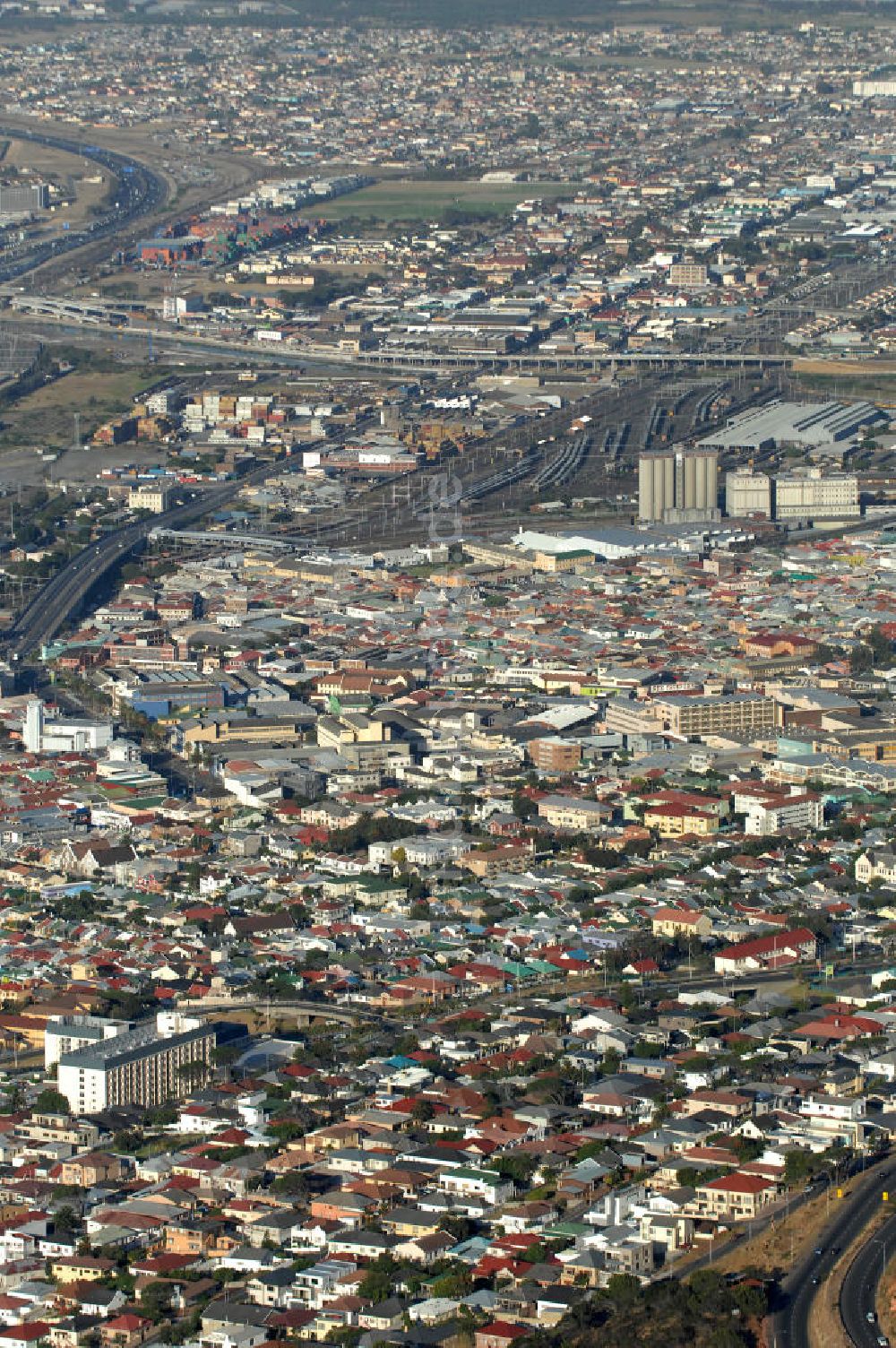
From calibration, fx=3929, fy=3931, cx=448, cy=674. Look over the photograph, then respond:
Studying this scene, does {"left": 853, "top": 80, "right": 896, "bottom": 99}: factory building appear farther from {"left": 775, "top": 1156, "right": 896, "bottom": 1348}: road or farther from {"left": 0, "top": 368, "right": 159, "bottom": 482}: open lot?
{"left": 775, "top": 1156, "right": 896, "bottom": 1348}: road

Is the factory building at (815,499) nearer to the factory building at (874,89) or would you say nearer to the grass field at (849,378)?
the grass field at (849,378)

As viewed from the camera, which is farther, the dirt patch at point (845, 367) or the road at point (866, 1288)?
the dirt patch at point (845, 367)

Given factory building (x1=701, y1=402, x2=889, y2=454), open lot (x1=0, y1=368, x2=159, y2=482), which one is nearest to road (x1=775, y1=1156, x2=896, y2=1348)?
factory building (x1=701, y1=402, x2=889, y2=454)

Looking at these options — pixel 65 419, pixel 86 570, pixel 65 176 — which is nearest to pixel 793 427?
pixel 65 419

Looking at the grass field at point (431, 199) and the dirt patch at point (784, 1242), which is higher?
the grass field at point (431, 199)

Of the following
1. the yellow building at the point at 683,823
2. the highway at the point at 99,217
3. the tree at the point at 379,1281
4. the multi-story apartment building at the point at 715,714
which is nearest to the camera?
the tree at the point at 379,1281

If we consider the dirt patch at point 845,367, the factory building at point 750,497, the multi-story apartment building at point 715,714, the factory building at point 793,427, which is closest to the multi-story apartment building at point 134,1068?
the multi-story apartment building at point 715,714

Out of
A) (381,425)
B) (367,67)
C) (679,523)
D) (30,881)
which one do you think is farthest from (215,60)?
(30,881)
